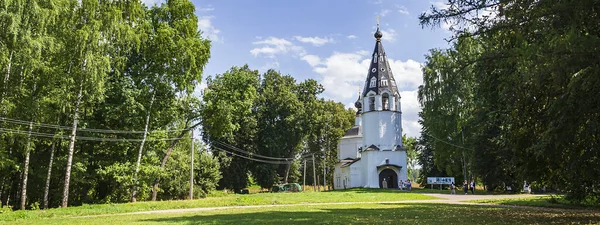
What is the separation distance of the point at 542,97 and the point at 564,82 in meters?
2.16

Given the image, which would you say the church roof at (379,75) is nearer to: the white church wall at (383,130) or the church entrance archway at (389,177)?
the white church wall at (383,130)

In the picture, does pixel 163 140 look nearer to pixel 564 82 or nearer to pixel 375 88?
pixel 564 82

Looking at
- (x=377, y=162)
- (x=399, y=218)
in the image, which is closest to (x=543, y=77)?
(x=399, y=218)

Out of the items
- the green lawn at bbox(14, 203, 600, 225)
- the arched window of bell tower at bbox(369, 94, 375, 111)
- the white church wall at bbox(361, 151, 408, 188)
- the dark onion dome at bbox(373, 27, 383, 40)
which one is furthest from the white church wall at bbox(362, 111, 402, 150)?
the green lawn at bbox(14, 203, 600, 225)

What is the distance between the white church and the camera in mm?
47281

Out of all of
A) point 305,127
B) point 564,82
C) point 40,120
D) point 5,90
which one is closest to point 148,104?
point 40,120

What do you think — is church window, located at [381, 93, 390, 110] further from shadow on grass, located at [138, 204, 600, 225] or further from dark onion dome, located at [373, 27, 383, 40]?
shadow on grass, located at [138, 204, 600, 225]

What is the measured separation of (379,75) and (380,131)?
20.0 feet

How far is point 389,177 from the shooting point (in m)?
47.5

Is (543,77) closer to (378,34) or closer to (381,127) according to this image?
(381,127)

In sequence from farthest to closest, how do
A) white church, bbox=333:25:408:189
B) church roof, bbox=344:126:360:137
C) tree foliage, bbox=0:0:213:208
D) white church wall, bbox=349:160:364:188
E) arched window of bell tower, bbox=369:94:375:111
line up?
church roof, bbox=344:126:360:137
white church wall, bbox=349:160:364:188
arched window of bell tower, bbox=369:94:375:111
white church, bbox=333:25:408:189
tree foliage, bbox=0:0:213:208

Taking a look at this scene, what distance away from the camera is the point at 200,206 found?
2014 cm

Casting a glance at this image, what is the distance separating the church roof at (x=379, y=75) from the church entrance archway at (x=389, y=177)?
845 cm

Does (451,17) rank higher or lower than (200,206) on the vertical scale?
higher
